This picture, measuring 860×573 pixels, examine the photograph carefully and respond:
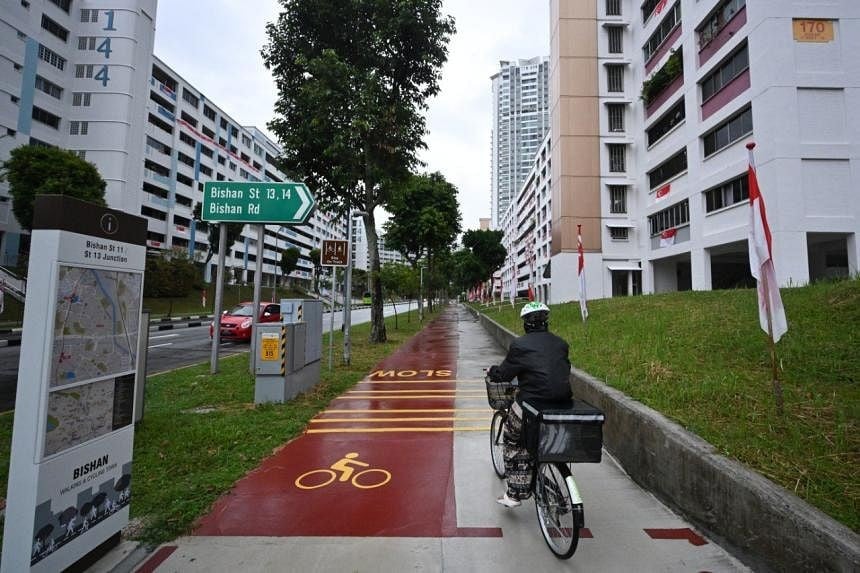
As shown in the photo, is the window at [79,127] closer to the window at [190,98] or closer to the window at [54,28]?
the window at [54,28]

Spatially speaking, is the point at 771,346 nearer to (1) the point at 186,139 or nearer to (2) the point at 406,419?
(2) the point at 406,419

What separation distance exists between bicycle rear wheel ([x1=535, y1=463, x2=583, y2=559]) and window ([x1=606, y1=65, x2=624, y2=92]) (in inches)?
1335

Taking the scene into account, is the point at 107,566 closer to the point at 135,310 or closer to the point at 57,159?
the point at 135,310

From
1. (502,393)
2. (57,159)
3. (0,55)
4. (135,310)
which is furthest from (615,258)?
(0,55)

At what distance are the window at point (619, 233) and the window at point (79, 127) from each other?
45.8 meters

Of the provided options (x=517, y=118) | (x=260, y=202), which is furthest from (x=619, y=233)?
(x=517, y=118)

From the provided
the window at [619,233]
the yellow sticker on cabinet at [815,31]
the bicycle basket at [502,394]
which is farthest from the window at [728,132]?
the bicycle basket at [502,394]

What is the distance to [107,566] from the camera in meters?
2.68

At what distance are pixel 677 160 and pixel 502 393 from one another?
26.1 meters

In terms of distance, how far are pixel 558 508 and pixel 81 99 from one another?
50.7 meters

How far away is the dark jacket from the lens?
3.04 meters

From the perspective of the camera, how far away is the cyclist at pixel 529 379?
306cm

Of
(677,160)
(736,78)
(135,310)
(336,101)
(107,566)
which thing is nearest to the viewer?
(107,566)

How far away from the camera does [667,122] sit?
2556cm
